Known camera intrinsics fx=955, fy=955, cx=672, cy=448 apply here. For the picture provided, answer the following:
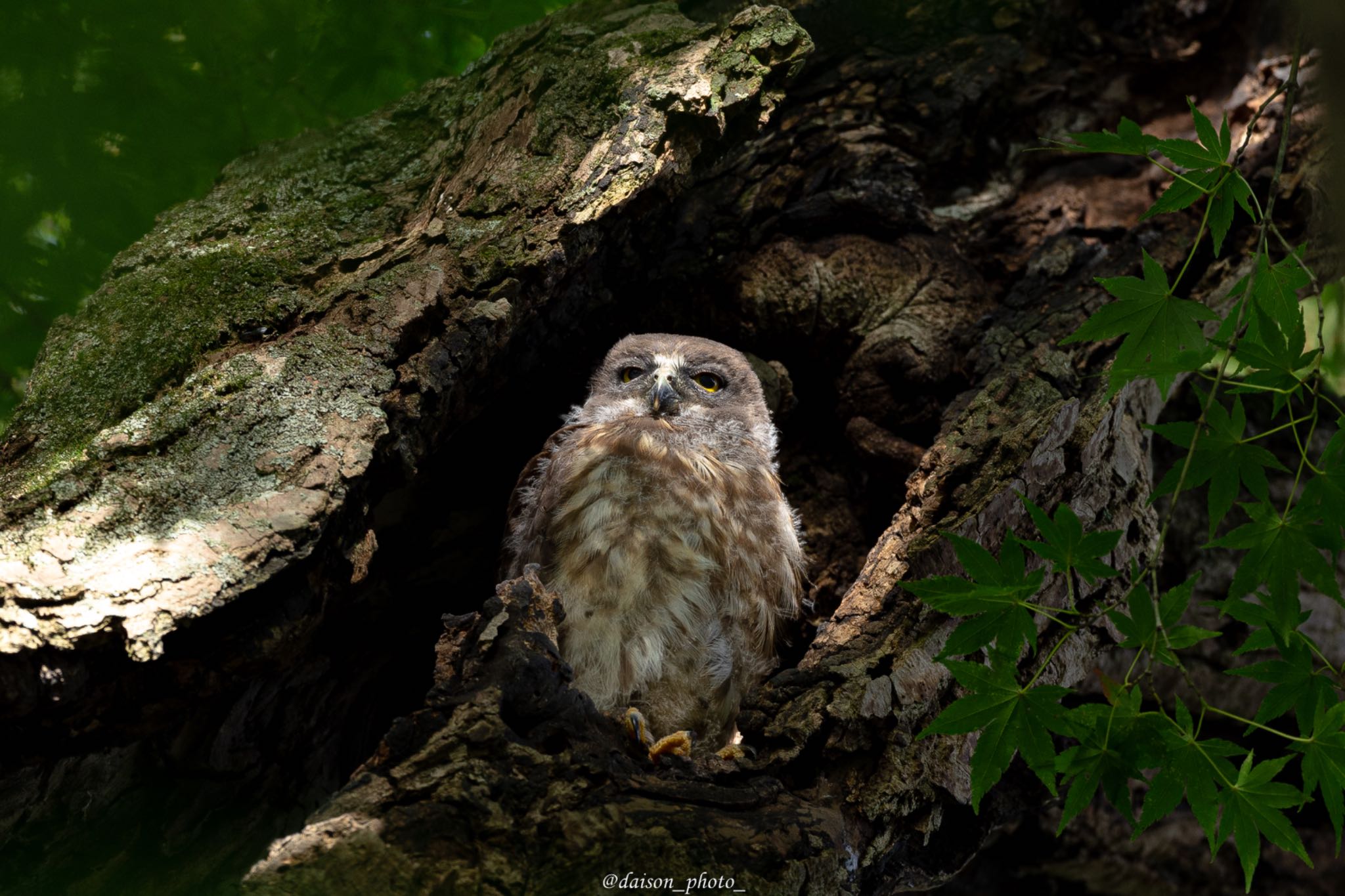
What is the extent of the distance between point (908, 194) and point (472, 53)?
175 centimetres

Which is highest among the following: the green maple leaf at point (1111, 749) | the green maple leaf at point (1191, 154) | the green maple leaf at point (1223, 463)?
the green maple leaf at point (1191, 154)

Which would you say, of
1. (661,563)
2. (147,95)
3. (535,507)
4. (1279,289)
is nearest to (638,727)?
(661,563)

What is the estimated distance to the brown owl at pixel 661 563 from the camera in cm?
298

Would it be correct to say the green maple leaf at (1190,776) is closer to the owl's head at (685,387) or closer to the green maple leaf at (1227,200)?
the green maple leaf at (1227,200)

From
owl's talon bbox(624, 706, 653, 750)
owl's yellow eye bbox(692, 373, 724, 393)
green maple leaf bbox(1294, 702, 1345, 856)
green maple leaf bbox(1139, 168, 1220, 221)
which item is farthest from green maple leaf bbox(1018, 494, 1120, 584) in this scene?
owl's yellow eye bbox(692, 373, 724, 393)

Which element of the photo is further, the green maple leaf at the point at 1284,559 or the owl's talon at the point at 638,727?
the owl's talon at the point at 638,727

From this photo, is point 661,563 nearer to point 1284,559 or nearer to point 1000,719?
point 1000,719

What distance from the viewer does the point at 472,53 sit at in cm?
354

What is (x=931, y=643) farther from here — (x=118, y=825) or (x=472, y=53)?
(x=472, y=53)

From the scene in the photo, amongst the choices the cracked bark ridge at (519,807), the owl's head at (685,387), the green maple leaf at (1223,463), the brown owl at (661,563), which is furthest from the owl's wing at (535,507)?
the green maple leaf at (1223,463)

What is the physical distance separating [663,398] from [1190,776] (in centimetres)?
224

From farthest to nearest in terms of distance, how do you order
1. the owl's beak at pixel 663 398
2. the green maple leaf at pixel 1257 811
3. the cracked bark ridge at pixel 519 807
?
the owl's beak at pixel 663 398
the green maple leaf at pixel 1257 811
the cracked bark ridge at pixel 519 807

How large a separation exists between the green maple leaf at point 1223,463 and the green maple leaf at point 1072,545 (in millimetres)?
169

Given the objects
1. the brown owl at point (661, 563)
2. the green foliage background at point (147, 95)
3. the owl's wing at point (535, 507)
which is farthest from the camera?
the owl's wing at point (535, 507)
